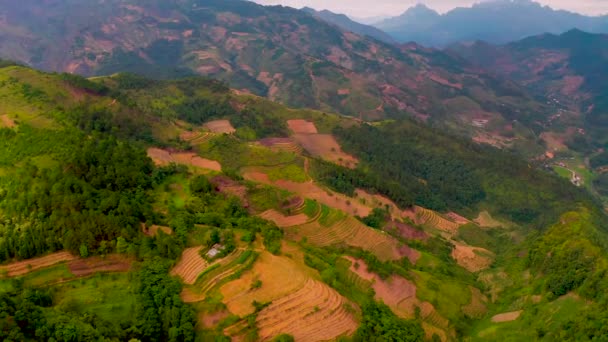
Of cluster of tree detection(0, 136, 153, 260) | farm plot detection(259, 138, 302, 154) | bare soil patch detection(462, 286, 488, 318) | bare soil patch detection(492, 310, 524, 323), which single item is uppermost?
cluster of tree detection(0, 136, 153, 260)

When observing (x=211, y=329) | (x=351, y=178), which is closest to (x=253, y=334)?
(x=211, y=329)

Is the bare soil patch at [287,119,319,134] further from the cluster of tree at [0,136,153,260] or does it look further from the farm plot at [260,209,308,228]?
the cluster of tree at [0,136,153,260]

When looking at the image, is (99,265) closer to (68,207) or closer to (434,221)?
(68,207)

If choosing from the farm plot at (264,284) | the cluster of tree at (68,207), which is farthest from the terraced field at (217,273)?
the cluster of tree at (68,207)

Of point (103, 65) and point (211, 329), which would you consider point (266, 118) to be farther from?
Answer: point (103, 65)

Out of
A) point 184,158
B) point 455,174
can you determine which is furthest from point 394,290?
point 455,174

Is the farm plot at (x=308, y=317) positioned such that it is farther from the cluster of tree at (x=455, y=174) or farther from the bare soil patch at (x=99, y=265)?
the cluster of tree at (x=455, y=174)

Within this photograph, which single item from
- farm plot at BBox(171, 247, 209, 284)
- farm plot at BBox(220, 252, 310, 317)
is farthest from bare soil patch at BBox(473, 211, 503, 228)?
farm plot at BBox(171, 247, 209, 284)
